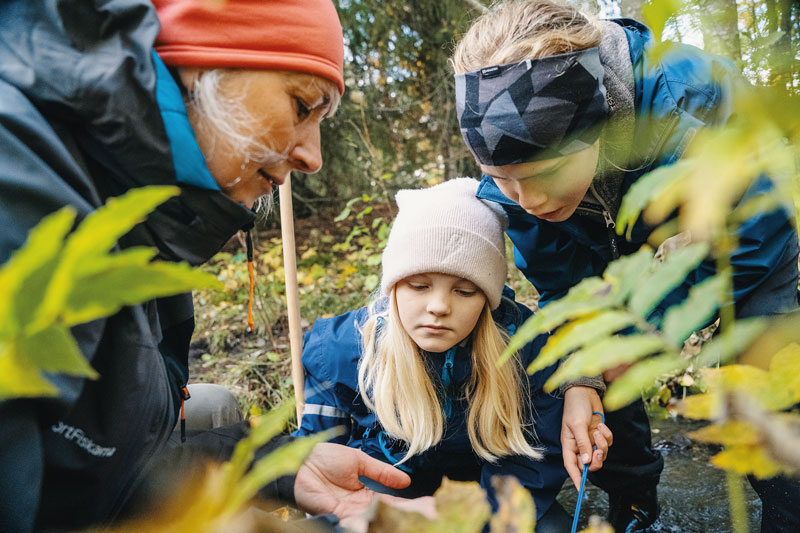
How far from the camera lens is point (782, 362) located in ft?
1.54

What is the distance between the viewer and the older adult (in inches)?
35.4

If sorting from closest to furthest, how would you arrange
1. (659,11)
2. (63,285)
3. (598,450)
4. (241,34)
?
(63,285) < (659,11) < (241,34) < (598,450)

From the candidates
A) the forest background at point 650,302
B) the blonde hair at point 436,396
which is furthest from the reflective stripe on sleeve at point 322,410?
the forest background at point 650,302

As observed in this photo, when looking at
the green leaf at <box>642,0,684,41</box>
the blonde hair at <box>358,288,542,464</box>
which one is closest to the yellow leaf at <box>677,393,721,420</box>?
the green leaf at <box>642,0,684,41</box>

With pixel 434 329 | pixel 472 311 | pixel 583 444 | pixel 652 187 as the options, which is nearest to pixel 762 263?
pixel 583 444

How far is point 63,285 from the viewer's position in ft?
0.86

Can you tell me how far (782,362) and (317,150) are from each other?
115 cm

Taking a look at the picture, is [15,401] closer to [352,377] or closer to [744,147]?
[744,147]

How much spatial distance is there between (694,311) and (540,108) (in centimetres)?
106

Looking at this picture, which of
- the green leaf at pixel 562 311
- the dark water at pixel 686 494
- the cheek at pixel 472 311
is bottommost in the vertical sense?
the dark water at pixel 686 494

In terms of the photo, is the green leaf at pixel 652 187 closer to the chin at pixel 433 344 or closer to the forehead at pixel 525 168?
the forehead at pixel 525 168

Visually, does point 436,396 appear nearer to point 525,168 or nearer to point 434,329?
point 434,329

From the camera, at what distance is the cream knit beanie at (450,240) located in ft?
5.78

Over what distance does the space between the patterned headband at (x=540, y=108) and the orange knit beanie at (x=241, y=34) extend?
48 centimetres
